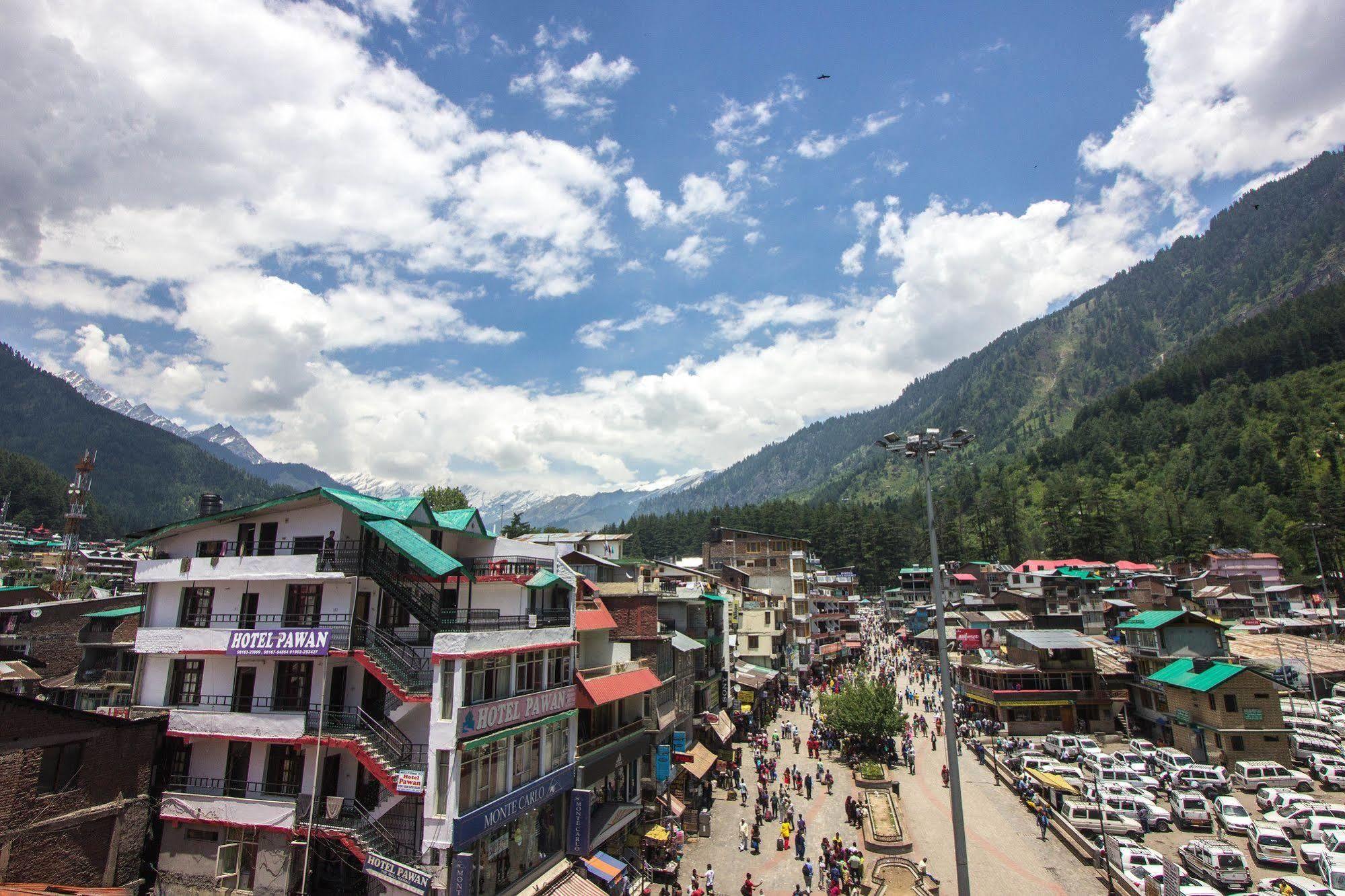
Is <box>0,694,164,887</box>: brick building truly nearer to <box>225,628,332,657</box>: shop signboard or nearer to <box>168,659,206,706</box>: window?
<box>168,659,206,706</box>: window

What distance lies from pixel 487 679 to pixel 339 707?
4934 millimetres

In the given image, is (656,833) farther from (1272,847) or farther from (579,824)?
(1272,847)

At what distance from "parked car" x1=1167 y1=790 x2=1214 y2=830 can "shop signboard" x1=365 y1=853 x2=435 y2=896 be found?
3680 centimetres

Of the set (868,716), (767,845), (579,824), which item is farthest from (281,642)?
(868,716)

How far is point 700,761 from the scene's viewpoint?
131 ft

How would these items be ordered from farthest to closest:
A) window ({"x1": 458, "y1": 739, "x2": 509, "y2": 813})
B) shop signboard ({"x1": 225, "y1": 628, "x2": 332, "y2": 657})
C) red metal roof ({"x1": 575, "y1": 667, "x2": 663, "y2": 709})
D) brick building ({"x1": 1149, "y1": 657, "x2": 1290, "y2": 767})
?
1. brick building ({"x1": 1149, "y1": 657, "x2": 1290, "y2": 767})
2. red metal roof ({"x1": 575, "y1": 667, "x2": 663, "y2": 709})
3. shop signboard ({"x1": 225, "y1": 628, "x2": 332, "y2": 657})
4. window ({"x1": 458, "y1": 739, "x2": 509, "y2": 813})

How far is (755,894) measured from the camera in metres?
27.6

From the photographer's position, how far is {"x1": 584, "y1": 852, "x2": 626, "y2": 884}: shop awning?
2564cm

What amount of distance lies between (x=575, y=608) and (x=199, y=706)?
565 inches

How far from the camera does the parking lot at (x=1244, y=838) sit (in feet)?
94.8

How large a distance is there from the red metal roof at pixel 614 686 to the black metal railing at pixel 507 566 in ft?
17.4

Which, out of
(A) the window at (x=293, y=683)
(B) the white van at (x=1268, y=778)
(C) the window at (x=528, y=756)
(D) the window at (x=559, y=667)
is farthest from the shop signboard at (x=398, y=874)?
(B) the white van at (x=1268, y=778)

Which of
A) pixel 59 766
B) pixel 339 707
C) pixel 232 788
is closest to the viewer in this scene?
pixel 59 766

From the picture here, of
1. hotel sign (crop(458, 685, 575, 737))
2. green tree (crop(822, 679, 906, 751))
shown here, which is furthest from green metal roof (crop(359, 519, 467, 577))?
green tree (crop(822, 679, 906, 751))
